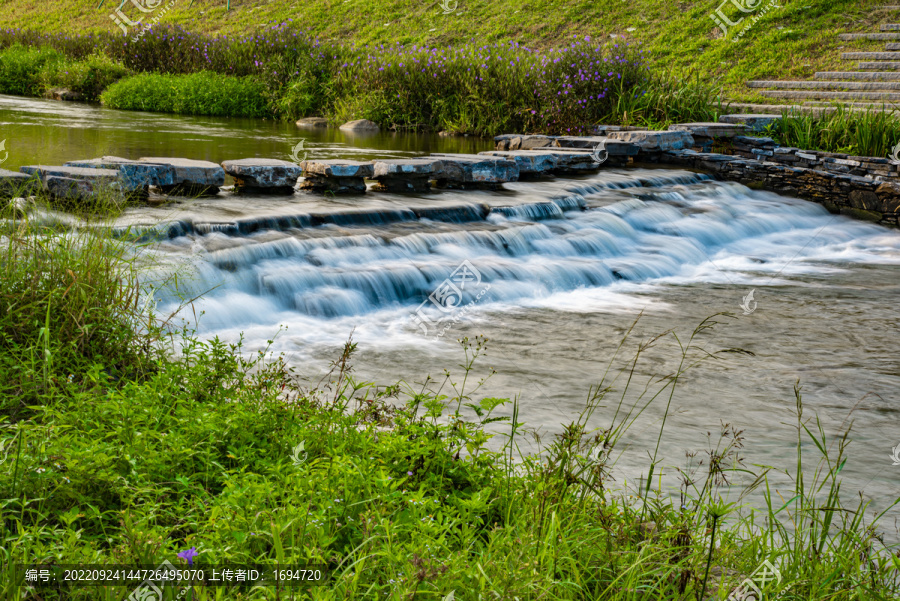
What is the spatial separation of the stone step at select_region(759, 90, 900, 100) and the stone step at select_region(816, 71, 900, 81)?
922mm

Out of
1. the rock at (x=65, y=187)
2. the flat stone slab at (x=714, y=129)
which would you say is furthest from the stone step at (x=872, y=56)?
the rock at (x=65, y=187)

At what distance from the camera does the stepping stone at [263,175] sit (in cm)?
742

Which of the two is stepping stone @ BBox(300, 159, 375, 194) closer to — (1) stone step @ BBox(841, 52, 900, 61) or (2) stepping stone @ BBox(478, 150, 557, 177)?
(2) stepping stone @ BBox(478, 150, 557, 177)

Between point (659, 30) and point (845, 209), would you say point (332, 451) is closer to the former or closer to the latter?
point (845, 209)

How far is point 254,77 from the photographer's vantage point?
17.3m

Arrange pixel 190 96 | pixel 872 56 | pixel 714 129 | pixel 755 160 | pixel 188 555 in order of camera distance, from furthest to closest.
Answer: pixel 190 96
pixel 872 56
pixel 714 129
pixel 755 160
pixel 188 555

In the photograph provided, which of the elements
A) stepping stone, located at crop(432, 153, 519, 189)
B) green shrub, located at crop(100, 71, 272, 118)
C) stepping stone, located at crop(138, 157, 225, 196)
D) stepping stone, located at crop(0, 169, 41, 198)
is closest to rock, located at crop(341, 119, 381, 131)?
green shrub, located at crop(100, 71, 272, 118)

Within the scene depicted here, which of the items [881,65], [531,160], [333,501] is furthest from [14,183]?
[881,65]

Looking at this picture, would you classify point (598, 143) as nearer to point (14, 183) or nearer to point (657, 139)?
point (657, 139)

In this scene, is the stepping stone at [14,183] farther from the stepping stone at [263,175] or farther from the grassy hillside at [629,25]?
the grassy hillside at [629,25]

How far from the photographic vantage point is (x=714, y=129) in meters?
11.8

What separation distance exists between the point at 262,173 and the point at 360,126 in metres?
7.54

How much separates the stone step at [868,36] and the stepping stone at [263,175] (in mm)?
13889

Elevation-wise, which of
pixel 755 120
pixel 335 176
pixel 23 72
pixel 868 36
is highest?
pixel 868 36
